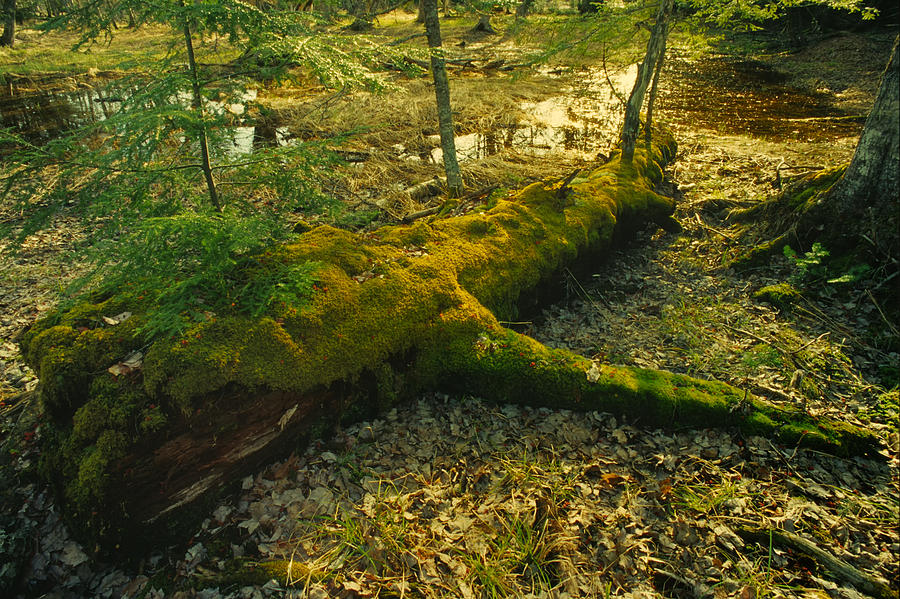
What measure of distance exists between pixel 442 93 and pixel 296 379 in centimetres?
646

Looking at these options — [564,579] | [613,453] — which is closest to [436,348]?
[613,453]

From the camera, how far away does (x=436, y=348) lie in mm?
4332

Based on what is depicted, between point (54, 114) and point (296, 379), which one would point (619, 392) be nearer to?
point (296, 379)

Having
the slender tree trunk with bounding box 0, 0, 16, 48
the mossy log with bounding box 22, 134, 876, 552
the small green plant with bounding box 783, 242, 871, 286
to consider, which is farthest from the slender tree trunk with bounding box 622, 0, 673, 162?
the slender tree trunk with bounding box 0, 0, 16, 48

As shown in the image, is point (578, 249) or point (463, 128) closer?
point (578, 249)

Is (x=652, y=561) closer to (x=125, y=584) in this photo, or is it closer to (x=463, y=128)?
(x=125, y=584)

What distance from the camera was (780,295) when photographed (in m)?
A: 5.38

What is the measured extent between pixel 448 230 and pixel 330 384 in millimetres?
2722

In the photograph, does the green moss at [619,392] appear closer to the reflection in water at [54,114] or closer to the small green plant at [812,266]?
the small green plant at [812,266]

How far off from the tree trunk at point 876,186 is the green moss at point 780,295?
0.83 meters

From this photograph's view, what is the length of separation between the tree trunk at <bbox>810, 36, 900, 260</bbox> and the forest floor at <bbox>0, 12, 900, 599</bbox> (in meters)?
0.60

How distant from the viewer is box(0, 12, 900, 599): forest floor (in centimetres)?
295

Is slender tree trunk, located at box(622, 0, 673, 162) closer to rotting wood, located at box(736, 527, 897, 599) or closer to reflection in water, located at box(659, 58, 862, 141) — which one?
reflection in water, located at box(659, 58, 862, 141)

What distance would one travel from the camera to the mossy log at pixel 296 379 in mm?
3168
